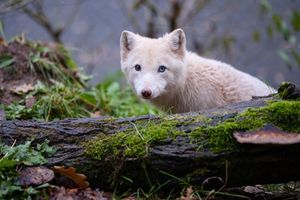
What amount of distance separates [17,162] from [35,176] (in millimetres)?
156

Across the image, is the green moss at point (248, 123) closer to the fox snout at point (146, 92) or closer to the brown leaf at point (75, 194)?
the brown leaf at point (75, 194)

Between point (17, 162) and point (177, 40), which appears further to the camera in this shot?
point (177, 40)

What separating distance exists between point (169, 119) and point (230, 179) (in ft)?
1.95

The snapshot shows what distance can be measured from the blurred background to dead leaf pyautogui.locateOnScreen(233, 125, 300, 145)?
6.27 m

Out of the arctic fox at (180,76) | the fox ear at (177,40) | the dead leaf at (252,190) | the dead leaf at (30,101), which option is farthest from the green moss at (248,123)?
the dead leaf at (30,101)

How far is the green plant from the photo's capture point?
2.93 meters

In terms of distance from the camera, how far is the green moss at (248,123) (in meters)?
2.97

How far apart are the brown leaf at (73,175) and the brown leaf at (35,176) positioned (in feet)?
0.18

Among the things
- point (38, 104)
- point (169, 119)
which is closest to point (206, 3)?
point (38, 104)

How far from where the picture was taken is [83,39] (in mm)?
9805

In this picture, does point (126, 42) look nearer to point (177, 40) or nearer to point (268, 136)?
point (177, 40)

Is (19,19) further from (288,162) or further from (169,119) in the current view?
(288,162)

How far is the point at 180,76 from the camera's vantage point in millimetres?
4652

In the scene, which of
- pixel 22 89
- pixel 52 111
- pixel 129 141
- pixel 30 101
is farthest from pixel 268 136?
pixel 22 89
